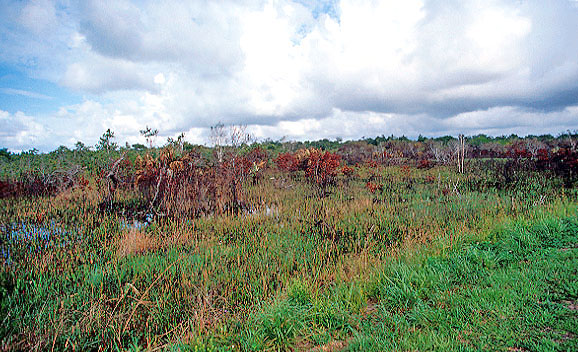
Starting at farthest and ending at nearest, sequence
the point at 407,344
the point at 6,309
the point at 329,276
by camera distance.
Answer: the point at 329,276 → the point at 6,309 → the point at 407,344

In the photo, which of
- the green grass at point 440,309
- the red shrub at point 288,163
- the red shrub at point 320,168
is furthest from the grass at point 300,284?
the red shrub at point 288,163

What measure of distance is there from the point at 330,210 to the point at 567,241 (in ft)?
15.3

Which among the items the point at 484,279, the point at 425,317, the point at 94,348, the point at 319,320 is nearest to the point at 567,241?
the point at 484,279

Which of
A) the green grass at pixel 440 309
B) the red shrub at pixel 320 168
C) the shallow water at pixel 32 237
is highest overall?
the red shrub at pixel 320 168

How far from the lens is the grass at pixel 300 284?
120 inches

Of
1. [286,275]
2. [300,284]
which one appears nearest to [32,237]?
[286,275]

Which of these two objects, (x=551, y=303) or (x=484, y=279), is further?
(x=484, y=279)

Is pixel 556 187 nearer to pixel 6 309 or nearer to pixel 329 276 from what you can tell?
pixel 329 276

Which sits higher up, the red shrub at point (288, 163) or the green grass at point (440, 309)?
the red shrub at point (288, 163)

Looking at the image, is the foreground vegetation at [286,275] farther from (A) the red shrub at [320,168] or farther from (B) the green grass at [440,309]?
(A) the red shrub at [320,168]

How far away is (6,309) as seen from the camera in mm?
3605

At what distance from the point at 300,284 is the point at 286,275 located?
57 cm

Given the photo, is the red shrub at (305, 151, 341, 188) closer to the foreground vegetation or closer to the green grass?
the foreground vegetation

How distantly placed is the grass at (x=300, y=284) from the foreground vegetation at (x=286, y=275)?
0.02 m
